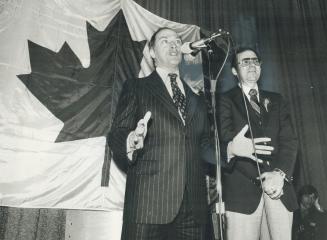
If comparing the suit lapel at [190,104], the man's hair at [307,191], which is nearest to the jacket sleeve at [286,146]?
the suit lapel at [190,104]

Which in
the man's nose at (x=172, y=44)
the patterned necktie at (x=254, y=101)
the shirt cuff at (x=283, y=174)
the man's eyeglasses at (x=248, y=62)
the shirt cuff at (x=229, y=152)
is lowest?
the shirt cuff at (x=283, y=174)

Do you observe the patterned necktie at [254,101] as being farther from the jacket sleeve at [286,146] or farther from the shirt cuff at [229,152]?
the shirt cuff at [229,152]

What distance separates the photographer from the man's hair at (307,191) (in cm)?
290

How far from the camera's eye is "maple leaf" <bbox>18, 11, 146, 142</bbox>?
7.68 feet

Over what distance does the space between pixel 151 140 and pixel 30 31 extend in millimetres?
1461

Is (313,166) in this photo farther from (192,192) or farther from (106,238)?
(106,238)

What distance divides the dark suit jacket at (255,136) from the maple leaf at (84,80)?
897mm

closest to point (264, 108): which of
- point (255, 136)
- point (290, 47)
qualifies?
point (255, 136)

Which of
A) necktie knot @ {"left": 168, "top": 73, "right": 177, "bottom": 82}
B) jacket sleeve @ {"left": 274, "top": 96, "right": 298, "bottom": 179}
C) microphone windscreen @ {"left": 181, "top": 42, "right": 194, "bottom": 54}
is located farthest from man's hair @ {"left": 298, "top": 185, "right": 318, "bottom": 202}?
microphone windscreen @ {"left": 181, "top": 42, "right": 194, "bottom": 54}

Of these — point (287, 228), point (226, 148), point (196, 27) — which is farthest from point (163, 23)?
point (287, 228)

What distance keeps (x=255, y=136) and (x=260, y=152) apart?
26 centimetres

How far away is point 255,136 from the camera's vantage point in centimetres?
210

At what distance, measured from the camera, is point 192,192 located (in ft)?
5.48

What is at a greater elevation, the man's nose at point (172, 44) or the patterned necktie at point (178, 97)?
the man's nose at point (172, 44)
